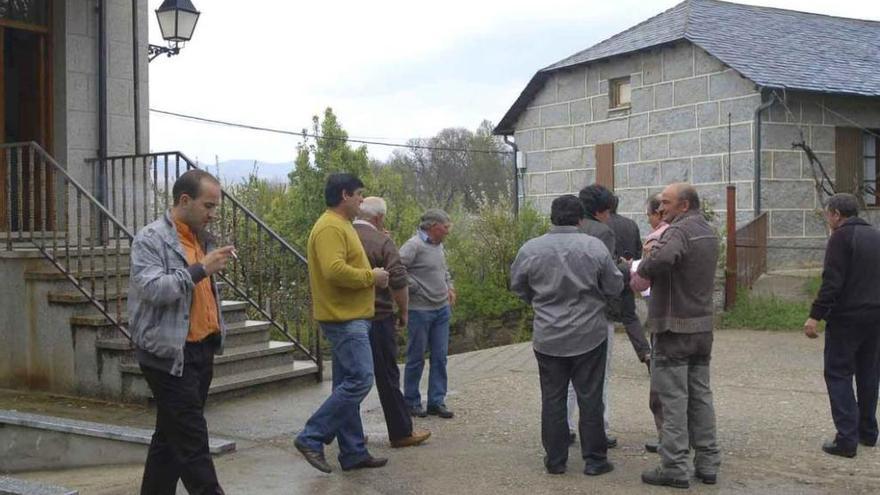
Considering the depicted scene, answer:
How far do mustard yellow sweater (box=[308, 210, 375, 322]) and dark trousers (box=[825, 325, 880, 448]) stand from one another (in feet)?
10.4

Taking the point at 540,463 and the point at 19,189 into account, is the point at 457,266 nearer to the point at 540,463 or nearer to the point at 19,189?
the point at 19,189

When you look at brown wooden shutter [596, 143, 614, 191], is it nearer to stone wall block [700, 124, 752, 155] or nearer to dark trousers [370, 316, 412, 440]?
stone wall block [700, 124, 752, 155]

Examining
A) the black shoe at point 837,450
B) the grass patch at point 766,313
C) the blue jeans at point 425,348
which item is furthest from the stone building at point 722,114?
the blue jeans at point 425,348

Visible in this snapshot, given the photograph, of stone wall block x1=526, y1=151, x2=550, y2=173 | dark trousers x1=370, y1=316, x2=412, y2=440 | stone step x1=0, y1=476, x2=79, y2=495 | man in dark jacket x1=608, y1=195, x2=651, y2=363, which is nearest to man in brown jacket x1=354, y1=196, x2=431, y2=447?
dark trousers x1=370, y1=316, x2=412, y2=440

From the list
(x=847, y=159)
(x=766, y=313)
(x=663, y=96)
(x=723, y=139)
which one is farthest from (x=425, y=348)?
(x=847, y=159)

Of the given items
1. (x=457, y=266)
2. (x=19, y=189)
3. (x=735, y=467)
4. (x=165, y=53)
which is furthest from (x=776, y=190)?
(x=19, y=189)

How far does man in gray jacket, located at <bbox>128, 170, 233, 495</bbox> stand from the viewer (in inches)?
180

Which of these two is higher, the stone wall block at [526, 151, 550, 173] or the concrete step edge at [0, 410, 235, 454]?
the stone wall block at [526, 151, 550, 173]

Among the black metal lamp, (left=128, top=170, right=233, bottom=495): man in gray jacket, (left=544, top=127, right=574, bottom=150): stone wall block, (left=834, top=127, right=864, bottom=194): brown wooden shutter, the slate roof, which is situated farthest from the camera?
(left=544, top=127, right=574, bottom=150): stone wall block

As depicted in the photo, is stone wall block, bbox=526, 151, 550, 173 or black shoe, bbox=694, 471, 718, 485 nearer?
black shoe, bbox=694, 471, 718, 485

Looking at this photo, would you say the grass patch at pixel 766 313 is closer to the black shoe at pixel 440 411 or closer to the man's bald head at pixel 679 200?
the black shoe at pixel 440 411

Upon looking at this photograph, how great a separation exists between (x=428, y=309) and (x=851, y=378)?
309 centimetres

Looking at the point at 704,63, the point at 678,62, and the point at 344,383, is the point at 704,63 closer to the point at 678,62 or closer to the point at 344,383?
the point at 678,62

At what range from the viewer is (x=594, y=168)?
65.9ft
